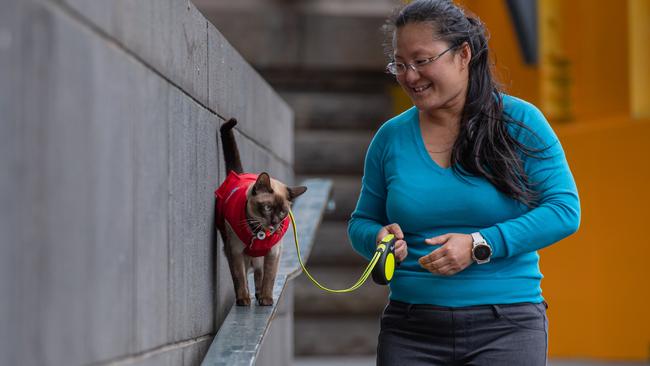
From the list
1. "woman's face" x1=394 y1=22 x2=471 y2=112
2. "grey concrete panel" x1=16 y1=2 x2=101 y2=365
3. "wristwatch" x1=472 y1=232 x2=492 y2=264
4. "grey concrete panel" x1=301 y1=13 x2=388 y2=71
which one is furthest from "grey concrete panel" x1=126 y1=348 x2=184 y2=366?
"grey concrete panel" x1=301 y1=13 x2=388 y2=71

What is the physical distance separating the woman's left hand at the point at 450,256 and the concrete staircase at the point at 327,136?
6682 millimetres

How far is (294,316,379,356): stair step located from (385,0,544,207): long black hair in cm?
674

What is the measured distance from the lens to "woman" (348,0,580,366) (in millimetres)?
2902

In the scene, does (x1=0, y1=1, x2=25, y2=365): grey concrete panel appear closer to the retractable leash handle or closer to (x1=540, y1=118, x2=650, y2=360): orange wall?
the retractable leash handle

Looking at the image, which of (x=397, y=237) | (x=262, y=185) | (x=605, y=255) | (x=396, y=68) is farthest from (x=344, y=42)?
(x=397, y=237)

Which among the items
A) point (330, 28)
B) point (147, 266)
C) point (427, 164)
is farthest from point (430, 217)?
point (330, 28)

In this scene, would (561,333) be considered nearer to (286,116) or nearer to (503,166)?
(286,116)

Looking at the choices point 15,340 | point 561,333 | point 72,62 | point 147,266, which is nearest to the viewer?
point 15,340

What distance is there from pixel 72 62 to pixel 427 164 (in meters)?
1.19

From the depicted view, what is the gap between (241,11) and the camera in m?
9.66

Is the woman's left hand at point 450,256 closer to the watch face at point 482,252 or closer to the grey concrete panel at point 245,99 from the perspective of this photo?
the watch face at point 482,252

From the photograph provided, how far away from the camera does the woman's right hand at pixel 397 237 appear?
2.95m

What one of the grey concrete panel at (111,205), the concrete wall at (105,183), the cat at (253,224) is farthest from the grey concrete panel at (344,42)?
the grey concrete panel at (111,205)

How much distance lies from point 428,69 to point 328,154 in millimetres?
7094
